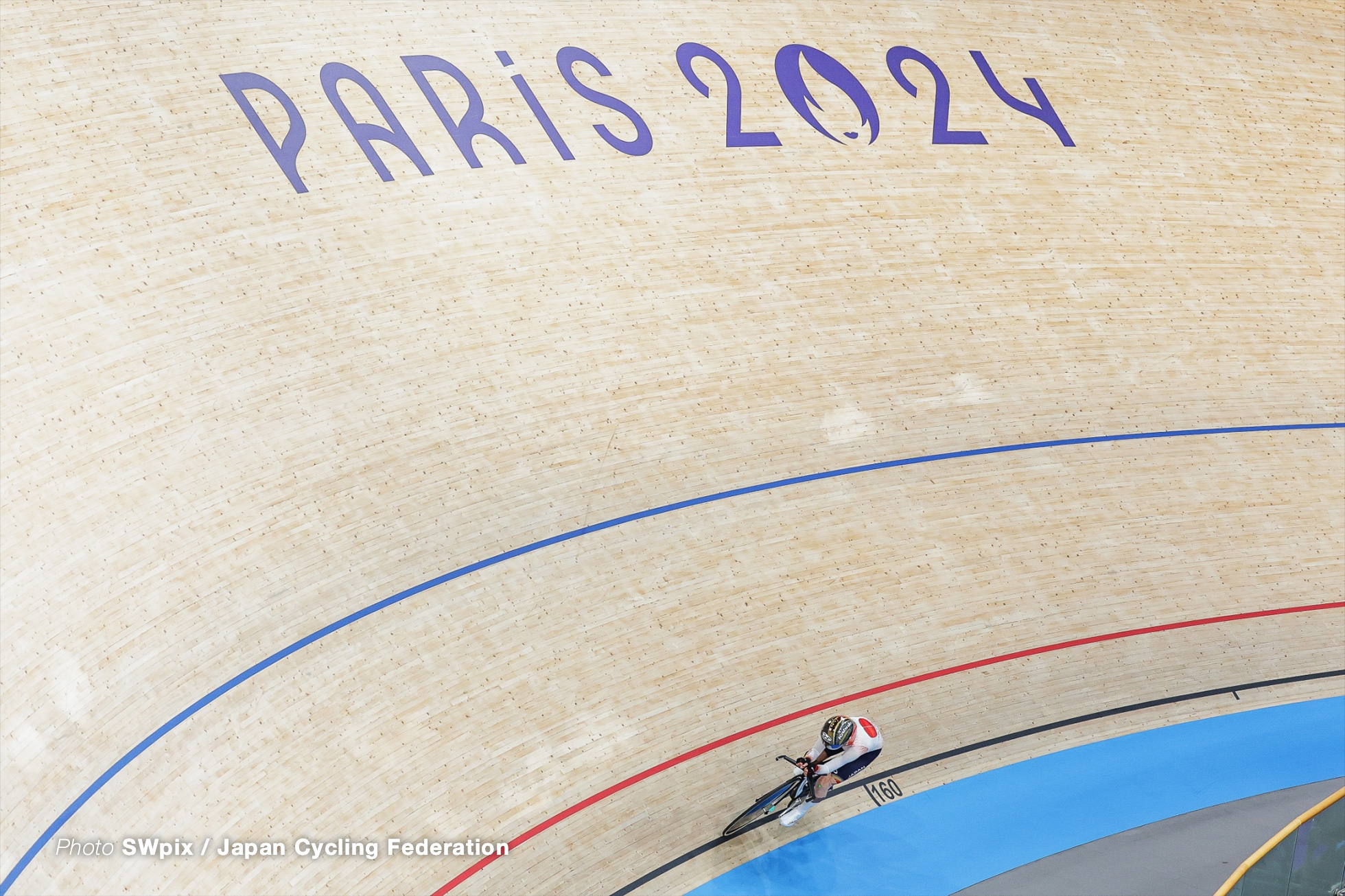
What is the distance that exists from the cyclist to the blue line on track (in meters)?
1.55

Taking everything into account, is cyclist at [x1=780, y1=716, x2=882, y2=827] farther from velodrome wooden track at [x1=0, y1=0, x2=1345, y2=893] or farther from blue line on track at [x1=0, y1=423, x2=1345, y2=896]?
blue line on track at [x1=0, y1=423, x2=1345, y2=896]

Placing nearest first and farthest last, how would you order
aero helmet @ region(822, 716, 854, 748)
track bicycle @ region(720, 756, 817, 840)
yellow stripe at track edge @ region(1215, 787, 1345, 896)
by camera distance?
yellow stripe at track edge @ region(1215, 787, 1345, 896) → aero helmet @ region(822, 716, 854, 748) → track bicycle @ region(720, 756, 817, 840)

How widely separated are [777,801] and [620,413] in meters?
2.17

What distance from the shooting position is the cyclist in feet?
12.4

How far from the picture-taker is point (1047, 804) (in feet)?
14.3

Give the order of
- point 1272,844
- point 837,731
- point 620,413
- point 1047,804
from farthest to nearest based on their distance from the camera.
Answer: point 620,413 → point 1047,804 → point 837,731 → point 1272,844

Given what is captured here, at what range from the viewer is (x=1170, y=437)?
566cm

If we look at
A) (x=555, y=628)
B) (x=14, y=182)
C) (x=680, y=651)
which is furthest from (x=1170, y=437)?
(x=14, y=182)

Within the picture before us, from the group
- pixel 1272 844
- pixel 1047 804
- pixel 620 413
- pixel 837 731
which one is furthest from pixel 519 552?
pixel 1272 844

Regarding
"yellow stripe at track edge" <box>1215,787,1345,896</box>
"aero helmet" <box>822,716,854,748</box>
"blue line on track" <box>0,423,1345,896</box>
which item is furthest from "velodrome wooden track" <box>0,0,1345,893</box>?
"yellow stripe at track edge" <box>1215,787,1345,896</box>

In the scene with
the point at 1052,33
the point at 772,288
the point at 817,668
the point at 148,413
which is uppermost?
the point at 1052,33

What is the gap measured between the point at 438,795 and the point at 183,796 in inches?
39.3

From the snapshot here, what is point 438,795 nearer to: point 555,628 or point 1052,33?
point 555,628

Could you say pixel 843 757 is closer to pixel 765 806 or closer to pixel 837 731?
pixel 837 731
